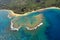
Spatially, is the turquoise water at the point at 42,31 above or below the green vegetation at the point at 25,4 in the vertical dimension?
below

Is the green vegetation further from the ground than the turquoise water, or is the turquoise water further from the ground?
the green vegetation

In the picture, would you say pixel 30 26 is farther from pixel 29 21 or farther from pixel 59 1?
pixel 59 1

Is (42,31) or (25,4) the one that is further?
(25,4)

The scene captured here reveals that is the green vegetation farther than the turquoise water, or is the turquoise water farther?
the green vegetation

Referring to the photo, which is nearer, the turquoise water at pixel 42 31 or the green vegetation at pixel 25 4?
the turquoise water at pixel 42 31
